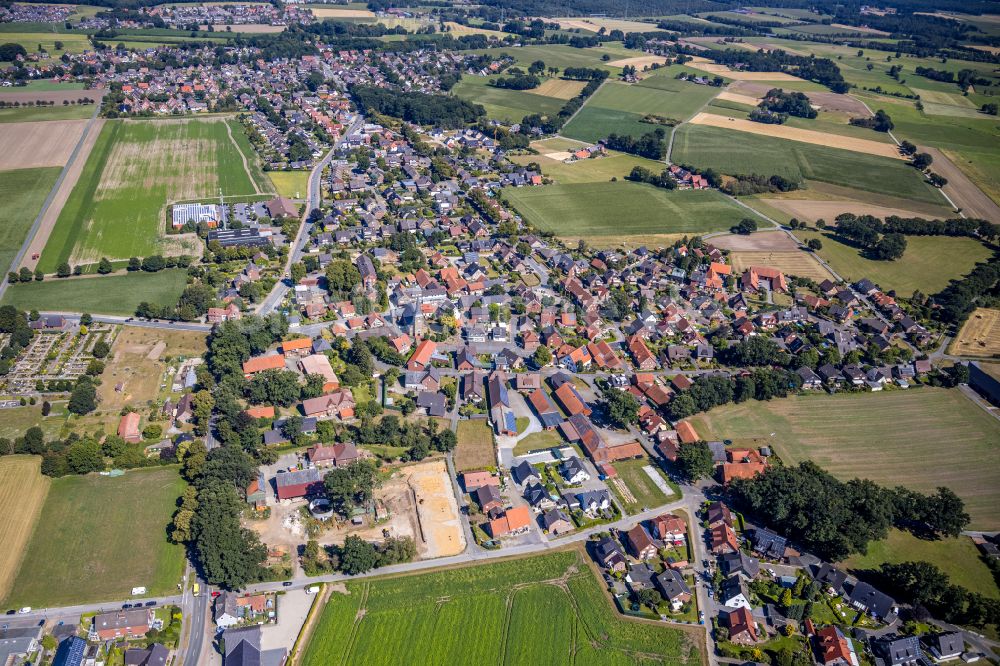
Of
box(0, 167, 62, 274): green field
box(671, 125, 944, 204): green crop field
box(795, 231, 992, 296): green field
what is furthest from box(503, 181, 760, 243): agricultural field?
box(0, 167, 62, 274): green field

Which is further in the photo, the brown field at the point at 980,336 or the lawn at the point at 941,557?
the brown field at the point at 980,336

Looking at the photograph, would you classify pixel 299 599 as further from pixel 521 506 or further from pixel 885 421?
pixel 885 421

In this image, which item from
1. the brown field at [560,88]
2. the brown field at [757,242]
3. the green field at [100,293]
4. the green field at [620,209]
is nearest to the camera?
Answer: the green field at [100,293]

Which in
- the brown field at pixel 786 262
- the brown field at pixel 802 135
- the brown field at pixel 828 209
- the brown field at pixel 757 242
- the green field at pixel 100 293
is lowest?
the green field at pixel 100 293

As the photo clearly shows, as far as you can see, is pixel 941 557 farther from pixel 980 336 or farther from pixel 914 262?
pixel 914 262

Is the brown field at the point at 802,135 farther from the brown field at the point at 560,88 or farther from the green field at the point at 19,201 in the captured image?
the green field at the point at 19,201

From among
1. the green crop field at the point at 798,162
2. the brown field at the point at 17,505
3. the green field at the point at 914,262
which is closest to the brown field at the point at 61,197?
the brown field at the point at 17,505

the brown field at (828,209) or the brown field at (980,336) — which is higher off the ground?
the brown field at (828,209)

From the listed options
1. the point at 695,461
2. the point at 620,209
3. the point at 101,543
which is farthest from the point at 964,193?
the point at 101,543

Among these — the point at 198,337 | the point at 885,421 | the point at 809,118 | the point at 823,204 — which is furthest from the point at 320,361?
the point at 809,118
